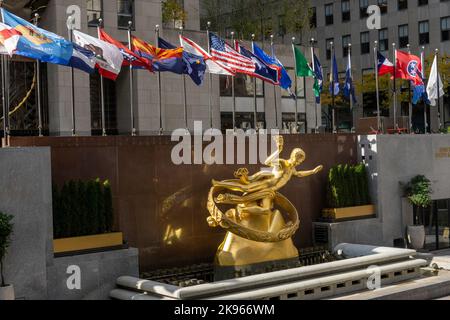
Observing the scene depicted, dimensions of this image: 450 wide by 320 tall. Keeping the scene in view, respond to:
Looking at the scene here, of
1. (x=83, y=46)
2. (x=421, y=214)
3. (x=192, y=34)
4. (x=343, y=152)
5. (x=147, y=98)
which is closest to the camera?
(x=83, y=46)

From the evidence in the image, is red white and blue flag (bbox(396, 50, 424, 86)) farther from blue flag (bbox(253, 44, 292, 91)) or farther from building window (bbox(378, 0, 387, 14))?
building window (bbox(378, 0, 387, 14))


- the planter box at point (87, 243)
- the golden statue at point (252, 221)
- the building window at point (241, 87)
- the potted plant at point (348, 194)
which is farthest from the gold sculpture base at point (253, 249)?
the building window at point (241, 87)

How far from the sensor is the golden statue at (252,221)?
20.7m

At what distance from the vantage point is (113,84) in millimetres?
36562

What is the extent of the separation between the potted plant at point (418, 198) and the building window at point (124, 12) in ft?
53.7

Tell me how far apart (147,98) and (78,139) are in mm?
16438

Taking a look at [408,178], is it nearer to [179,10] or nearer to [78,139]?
[78,139]

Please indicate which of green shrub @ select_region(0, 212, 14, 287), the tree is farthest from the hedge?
the tree

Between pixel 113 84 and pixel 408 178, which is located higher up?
pixel 113 84

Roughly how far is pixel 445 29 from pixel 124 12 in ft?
Result: 121

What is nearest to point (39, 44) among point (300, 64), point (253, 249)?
point (253, 249)

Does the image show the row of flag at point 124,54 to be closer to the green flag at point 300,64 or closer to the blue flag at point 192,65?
the blue flag at point 192,65

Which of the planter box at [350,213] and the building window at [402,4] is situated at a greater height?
the building window at [402,4]
